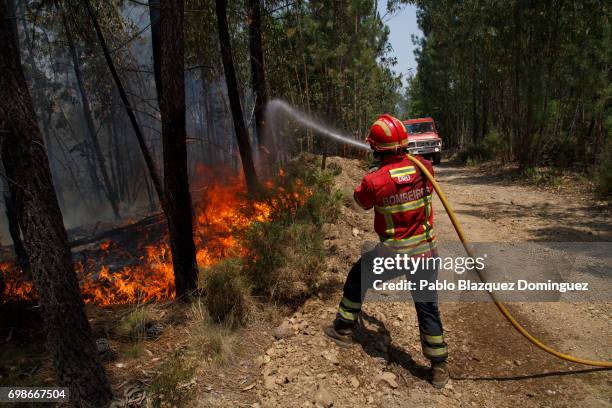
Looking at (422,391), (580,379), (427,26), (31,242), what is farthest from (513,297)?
(427,26)

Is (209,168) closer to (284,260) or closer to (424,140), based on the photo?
(284,260)

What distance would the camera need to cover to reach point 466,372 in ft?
10.9

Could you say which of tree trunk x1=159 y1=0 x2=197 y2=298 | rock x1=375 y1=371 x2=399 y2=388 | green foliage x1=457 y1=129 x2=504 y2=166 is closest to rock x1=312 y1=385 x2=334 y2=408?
rock x1=375 y1=371 x2=399 y2=388

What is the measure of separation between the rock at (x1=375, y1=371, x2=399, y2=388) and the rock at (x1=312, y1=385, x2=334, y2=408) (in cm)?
50

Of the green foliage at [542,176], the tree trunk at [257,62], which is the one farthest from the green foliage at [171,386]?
the green foliage at [542,176]

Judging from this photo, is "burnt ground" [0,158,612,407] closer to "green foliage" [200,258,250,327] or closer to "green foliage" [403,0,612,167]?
"green foliage" [200,258,250,327]

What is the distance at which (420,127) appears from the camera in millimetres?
19391

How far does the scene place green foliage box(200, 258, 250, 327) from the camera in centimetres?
395

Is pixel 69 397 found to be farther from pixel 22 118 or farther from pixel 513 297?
pixel 513 297

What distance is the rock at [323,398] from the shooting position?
9.29 ft

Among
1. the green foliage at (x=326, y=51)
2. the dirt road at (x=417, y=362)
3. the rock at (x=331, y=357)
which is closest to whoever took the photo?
the dirt road at (x=417, y=362)

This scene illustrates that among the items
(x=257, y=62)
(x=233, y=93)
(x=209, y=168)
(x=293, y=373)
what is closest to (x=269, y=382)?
(x=293, y=373)

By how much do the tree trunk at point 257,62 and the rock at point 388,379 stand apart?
673cm

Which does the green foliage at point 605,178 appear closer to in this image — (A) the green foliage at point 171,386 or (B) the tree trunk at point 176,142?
(B) the tree trunk at point 176,142
